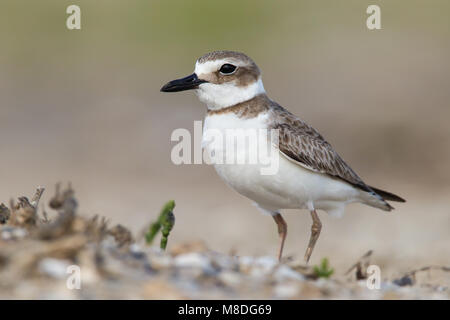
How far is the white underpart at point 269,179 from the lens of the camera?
5.46 m

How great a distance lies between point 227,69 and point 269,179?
3.21 ft

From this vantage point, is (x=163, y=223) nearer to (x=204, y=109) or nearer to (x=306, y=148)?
(x=306, y=148)

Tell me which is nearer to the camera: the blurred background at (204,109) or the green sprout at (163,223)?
the green sprout at (163,223)

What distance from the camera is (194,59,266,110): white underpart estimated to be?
5.75 metres

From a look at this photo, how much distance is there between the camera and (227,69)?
19.2 ft

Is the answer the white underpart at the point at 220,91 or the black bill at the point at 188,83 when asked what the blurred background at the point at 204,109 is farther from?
the black bill at the point at 188,83

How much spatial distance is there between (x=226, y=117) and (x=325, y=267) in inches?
58.5

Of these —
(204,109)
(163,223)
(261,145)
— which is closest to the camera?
(163,223)

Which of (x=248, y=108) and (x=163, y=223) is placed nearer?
(x=163, y=223)

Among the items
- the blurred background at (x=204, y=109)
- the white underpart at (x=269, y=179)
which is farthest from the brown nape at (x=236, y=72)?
the blurred background at (x=204, y=109)

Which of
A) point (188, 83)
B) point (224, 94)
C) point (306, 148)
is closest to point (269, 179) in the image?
point (306, 148)

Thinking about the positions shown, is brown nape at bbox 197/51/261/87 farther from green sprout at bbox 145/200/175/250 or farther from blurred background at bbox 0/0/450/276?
blurred background at bbox 0/0/450/276

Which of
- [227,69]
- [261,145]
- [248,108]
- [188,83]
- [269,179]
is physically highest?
[227,69]

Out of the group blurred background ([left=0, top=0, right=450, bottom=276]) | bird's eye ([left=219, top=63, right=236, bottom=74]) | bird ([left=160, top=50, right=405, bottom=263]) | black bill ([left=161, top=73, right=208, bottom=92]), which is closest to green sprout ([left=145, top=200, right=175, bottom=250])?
bird ([left=160, top=50, right=405, bottom=263])
